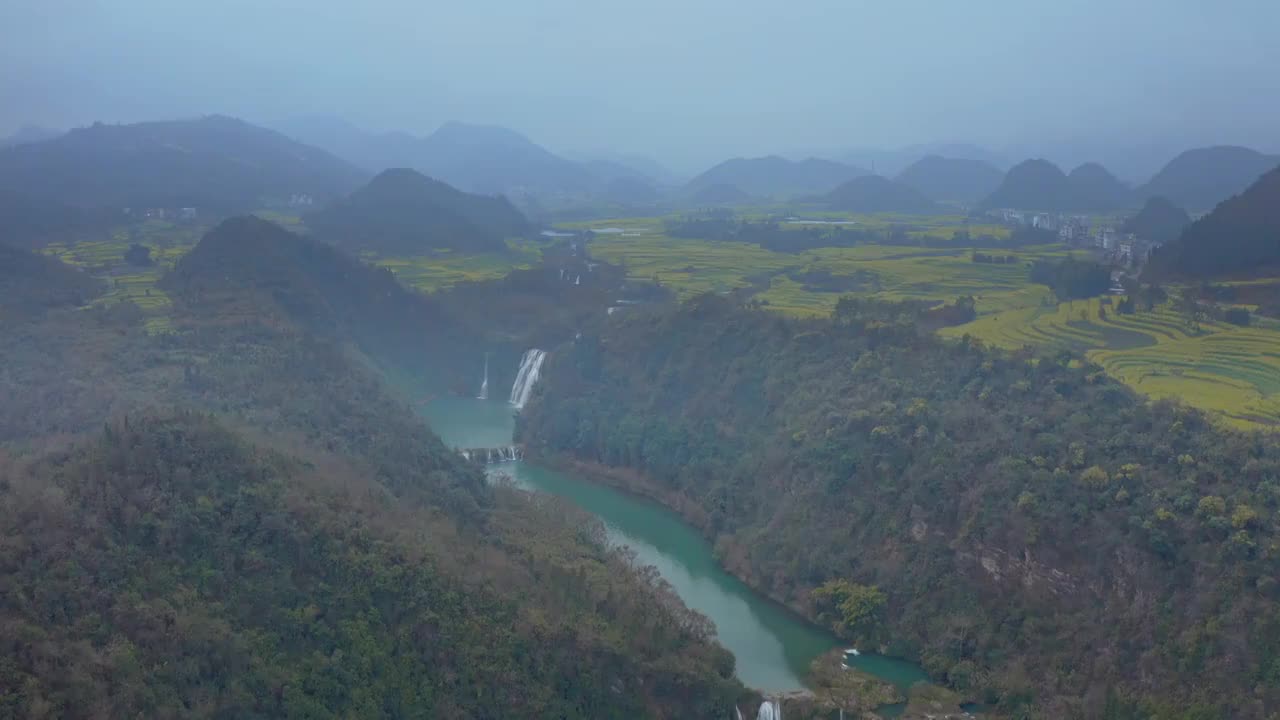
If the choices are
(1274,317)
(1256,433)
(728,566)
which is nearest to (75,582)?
(728,566)

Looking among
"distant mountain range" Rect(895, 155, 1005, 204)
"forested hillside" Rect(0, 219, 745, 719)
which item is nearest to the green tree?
"forested hillside" Rect(0, 219, 745, 719)

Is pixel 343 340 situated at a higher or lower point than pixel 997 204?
lower

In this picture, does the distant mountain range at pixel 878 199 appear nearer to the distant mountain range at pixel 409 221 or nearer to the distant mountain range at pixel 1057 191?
the distant mountain range at pixel 1057 191

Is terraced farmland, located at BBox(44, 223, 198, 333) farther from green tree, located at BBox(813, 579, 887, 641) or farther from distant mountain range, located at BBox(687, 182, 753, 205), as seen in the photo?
distant mountain range, located at BBox(687, 182, 753, 205)

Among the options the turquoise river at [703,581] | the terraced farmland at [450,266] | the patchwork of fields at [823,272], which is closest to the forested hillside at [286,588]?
the turquoise river at [703,581]

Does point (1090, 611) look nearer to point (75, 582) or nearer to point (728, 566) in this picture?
point (728, 566)

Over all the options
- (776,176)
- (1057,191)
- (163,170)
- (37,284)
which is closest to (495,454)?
(37,284)

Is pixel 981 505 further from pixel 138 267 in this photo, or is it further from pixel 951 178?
pixel 951 178
